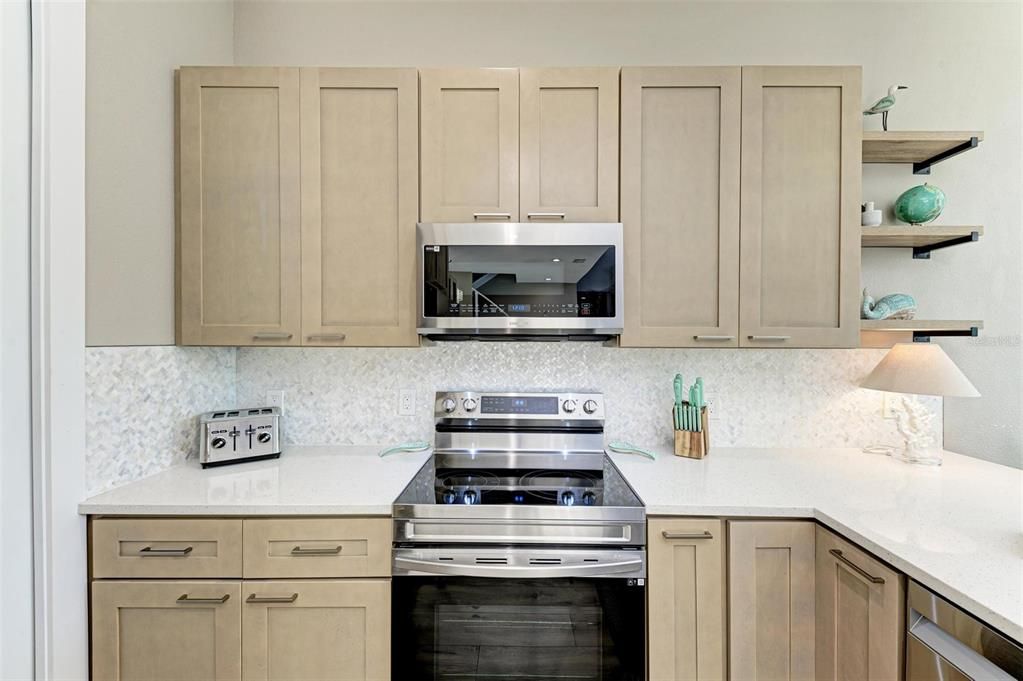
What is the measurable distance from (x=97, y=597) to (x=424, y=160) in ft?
5.58

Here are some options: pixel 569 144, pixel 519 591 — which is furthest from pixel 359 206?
pixel 519 591

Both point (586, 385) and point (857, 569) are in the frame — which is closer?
point (857, 569)

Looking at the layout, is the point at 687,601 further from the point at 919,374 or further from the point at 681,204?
the point at 681,204

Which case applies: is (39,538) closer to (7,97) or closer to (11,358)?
(11,358)

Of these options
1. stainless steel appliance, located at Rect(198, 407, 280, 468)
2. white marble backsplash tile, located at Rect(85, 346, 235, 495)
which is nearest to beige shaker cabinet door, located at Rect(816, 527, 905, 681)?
stainless steel appliance, located at Rect(198, 407, 280, 468)

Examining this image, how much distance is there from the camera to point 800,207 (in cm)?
166

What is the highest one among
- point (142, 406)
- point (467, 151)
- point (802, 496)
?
point (467, 151)

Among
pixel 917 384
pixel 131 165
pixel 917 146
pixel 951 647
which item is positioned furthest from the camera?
pixel 917 146

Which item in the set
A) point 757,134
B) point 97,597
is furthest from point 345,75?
point 97,597

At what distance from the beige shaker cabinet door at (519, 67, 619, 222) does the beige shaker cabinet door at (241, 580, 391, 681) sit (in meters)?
1.36

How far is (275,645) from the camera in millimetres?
1329

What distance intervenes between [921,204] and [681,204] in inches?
39.6

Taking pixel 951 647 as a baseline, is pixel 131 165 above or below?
above

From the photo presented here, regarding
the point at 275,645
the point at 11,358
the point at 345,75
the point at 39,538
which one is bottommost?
the point at 275,645
